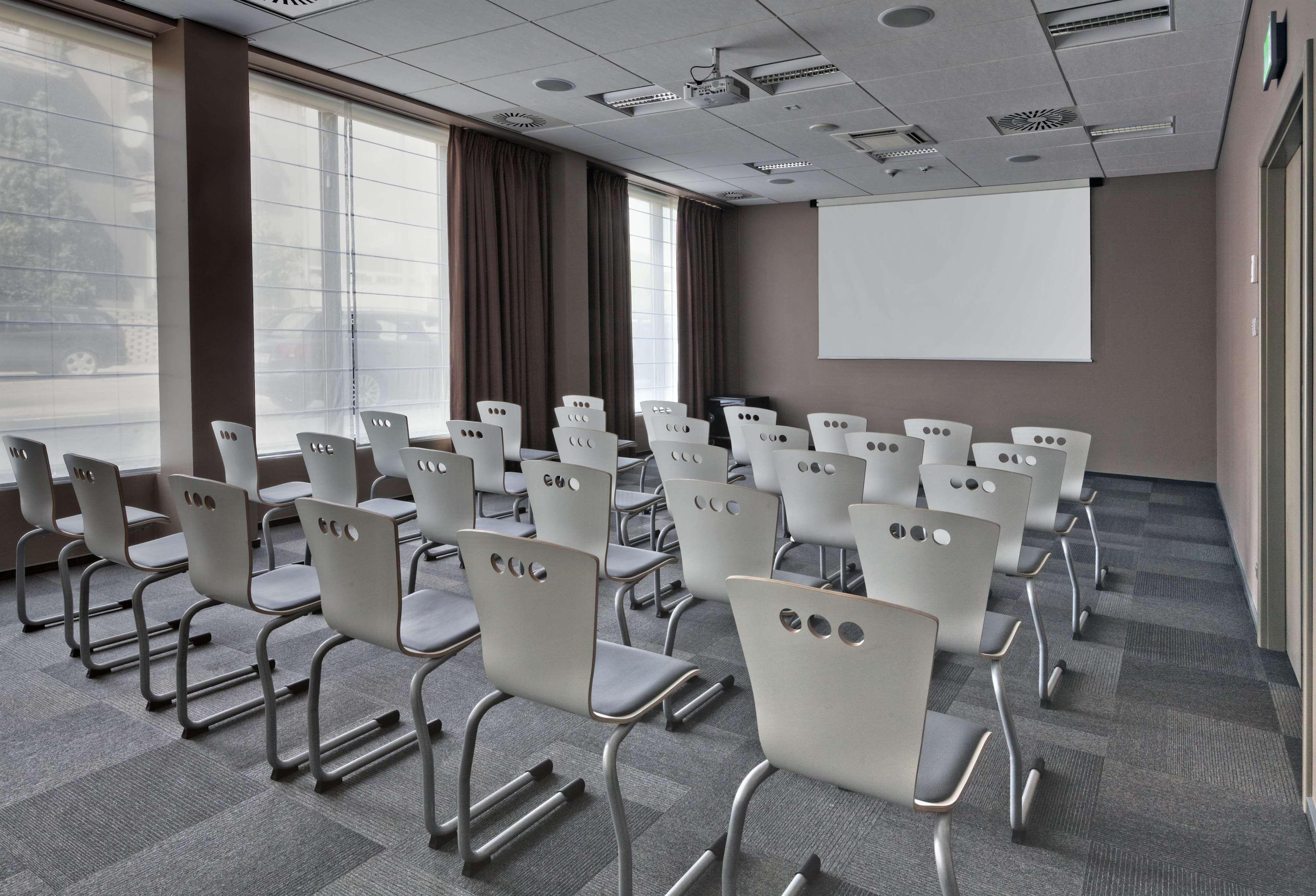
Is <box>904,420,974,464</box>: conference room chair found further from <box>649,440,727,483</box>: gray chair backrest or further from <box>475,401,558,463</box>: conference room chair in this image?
<box>475,401,558,463</box>: conference room chair

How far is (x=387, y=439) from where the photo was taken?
5.07m

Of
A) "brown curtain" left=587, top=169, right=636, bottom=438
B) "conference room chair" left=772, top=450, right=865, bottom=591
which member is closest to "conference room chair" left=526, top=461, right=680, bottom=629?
"conference room chair" left=772, top=450, right=865, bottom=591

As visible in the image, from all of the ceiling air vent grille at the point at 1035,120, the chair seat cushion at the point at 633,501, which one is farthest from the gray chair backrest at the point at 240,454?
the ceiling air vent grille at the point at 1035,120

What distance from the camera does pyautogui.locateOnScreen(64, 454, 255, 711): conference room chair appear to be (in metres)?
3.10

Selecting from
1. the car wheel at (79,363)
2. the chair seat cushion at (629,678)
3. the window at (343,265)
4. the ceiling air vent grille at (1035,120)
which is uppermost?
the ceiling air vent grille at (1035,120)

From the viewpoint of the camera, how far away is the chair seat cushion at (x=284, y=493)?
4484 millimetres

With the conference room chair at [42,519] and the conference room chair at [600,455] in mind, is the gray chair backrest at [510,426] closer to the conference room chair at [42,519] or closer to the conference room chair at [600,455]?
the conference room chair at [600,455]

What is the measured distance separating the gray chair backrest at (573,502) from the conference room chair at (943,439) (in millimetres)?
2152

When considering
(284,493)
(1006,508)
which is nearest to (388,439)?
(284,493)

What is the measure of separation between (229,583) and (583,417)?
324 cm

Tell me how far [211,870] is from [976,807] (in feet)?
6.73

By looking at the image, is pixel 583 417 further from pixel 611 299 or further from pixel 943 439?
pixel 611 299

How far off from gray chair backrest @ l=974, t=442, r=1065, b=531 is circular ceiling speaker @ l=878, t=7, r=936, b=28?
2.40 metres

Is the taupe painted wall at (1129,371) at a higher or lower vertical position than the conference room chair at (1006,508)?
higher
